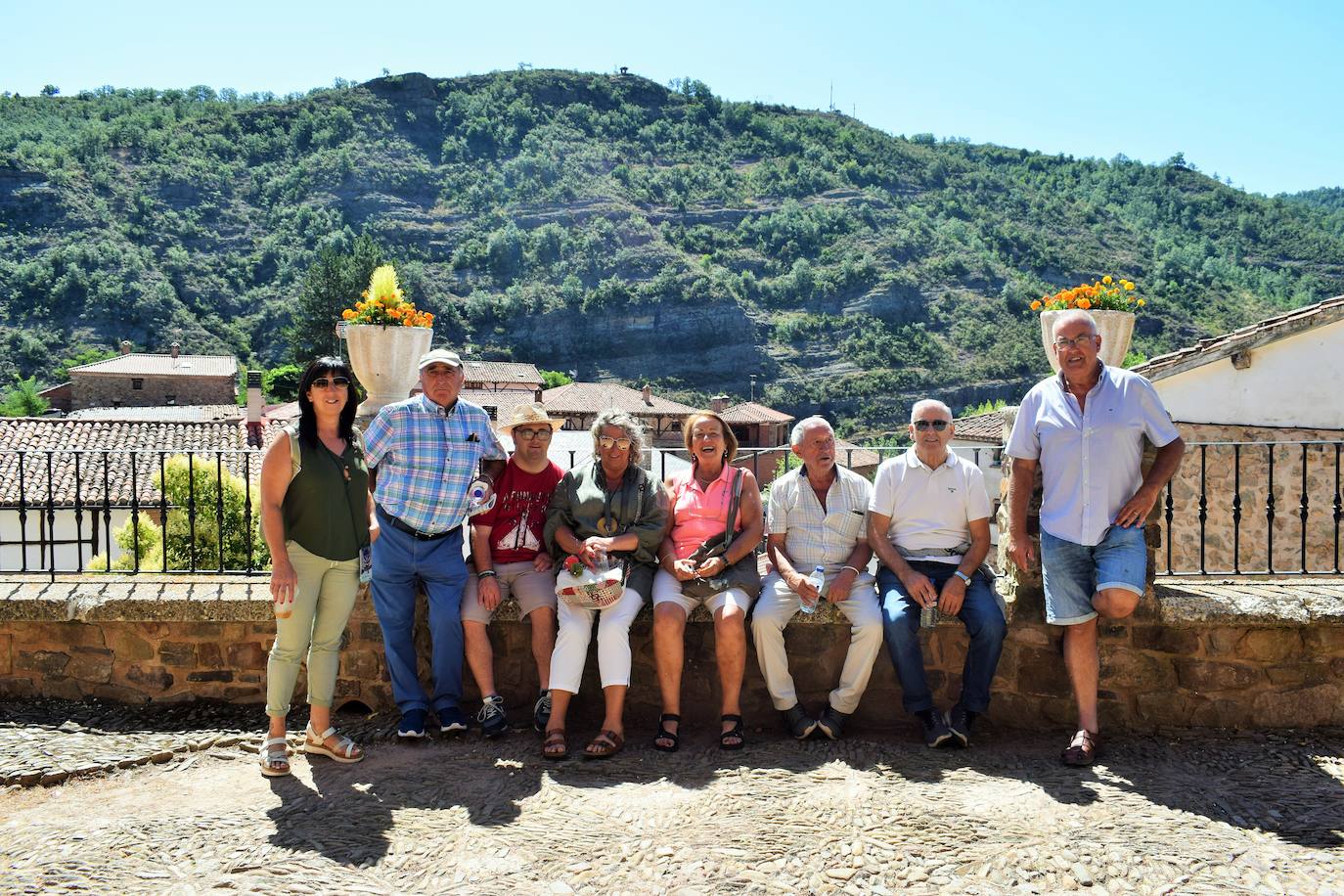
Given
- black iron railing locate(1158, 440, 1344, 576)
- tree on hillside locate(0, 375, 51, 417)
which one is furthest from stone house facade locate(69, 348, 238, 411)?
black iron railing locate(1158, 440, 1344, 576)

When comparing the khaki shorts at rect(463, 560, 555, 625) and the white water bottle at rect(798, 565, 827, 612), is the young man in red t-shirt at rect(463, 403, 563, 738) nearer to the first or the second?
the khaki shorts at rect(463, 560, 555, 625)

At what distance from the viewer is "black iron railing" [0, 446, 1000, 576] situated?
Result: 522cm

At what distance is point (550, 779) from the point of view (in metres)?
4.08

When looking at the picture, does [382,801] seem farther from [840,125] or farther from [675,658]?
[840,125]

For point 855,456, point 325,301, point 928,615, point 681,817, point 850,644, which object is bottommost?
point 855,456

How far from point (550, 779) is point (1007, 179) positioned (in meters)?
120

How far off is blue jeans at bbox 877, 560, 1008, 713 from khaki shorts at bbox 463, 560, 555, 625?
155cm

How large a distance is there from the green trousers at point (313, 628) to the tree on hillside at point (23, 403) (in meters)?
57.7

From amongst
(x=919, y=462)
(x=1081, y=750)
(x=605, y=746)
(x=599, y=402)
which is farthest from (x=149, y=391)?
(x=1081, y=750)

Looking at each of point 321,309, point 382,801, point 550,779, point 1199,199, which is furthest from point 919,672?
point 1199,199

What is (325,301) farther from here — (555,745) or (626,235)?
(555,745)

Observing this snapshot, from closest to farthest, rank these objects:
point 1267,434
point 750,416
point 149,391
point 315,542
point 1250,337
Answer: point 315,542
point 1267,434
point 1250,337
point 750,416
point 149,391

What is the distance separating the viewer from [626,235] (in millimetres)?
97750

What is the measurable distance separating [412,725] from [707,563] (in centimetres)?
151
